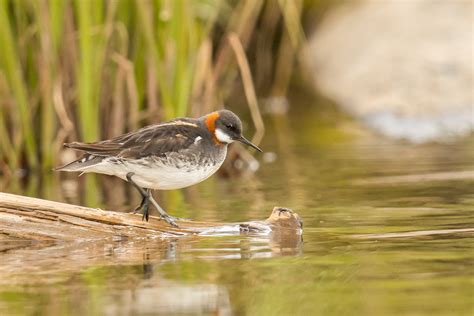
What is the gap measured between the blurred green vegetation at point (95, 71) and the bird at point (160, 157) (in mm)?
3131

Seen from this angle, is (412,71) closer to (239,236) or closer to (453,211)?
(453,211)

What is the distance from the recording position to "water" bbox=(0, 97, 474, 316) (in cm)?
602

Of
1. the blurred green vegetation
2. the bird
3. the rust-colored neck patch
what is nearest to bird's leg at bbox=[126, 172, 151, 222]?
the bird

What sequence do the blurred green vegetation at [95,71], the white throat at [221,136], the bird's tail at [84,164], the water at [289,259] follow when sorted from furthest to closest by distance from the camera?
the blurred green vegetation at [95,71] → the white throat at [221,136] → the bird's tail at [84,164] → the water at [289,259]

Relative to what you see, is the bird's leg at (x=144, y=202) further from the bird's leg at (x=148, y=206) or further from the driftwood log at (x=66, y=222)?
the driftwood log at (x=66, y=222)

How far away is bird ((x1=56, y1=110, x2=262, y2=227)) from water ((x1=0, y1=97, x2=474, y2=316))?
52 centimetres

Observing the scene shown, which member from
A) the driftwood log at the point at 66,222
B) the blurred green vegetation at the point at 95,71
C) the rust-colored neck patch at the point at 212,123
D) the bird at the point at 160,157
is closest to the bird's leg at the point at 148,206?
the bird at the point at 160,157

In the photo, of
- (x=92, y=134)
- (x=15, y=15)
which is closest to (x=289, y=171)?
(x=92, y=134)

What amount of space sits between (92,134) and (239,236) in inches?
178

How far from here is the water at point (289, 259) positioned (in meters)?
6.02

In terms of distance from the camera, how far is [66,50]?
13.2 meters

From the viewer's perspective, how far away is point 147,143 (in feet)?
29.0

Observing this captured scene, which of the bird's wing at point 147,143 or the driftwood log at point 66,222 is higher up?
the bird's wing at point 147,143

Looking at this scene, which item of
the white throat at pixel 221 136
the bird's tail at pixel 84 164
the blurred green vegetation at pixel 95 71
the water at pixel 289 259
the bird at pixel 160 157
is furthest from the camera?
the blurred green vegetation at pixel 95 71
